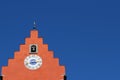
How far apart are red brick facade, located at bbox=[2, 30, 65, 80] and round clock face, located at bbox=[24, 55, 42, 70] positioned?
0.87ft

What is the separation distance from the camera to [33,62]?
198 ft

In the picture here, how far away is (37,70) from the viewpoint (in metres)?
60.1

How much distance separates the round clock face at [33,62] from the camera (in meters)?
60.2

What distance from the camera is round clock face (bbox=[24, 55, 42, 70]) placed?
198 ft

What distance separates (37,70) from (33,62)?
2.97 feet

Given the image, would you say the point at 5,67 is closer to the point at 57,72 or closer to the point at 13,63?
the point at 13,63

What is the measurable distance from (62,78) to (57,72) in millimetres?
812

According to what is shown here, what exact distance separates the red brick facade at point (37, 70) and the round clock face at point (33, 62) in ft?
0.87

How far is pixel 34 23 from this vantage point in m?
62.0

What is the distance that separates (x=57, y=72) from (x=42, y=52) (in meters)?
2.40

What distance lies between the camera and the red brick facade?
5988cm

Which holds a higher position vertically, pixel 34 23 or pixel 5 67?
pixel 34 23

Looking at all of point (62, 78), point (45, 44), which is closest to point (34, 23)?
point (45, 44)

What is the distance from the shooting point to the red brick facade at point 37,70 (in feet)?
196
